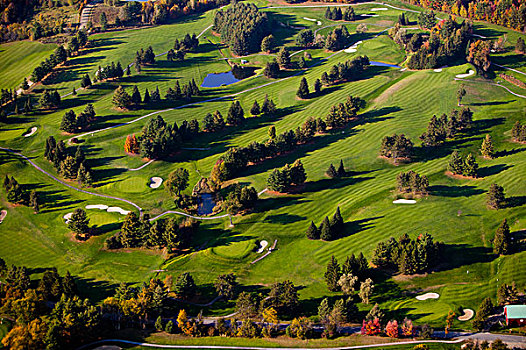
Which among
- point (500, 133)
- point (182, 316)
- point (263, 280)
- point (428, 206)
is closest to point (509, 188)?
point (428, 206)

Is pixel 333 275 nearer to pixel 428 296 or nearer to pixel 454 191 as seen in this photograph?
pixel 428 296

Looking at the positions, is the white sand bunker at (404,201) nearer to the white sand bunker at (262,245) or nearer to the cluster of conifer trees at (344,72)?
the white sand bunker at (262,245)

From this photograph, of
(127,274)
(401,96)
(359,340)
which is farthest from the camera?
(401,96)

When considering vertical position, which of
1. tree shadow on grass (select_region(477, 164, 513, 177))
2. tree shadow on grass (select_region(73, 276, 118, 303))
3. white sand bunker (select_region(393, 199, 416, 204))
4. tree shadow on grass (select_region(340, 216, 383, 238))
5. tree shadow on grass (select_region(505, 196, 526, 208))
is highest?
tree shadow on grass (select_region(477, 164, 513, 177))

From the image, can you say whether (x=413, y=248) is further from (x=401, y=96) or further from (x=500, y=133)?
(x=401, y=96)

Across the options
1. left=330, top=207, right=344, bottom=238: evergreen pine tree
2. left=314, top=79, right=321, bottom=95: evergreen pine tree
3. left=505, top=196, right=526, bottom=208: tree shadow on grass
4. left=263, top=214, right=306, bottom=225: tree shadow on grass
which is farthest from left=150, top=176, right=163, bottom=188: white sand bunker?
left=505, top=196, right=526, bottom=208: tree shadow on grass

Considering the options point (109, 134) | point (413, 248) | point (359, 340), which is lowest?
point (359, 340)

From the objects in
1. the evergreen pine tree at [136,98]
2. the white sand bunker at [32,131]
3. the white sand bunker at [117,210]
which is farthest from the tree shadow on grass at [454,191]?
the white sand bunker at [32,131]

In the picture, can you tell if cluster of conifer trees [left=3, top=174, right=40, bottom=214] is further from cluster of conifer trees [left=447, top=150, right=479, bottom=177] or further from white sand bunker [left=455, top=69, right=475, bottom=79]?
white sand bunker [left=455, top=69, right=475, bottom=79]

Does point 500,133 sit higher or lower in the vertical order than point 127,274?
higher
